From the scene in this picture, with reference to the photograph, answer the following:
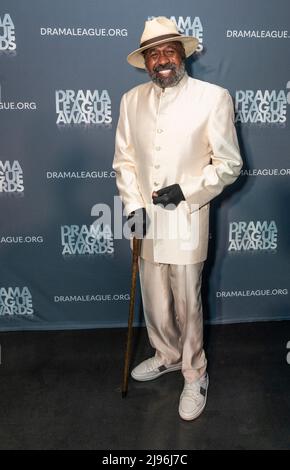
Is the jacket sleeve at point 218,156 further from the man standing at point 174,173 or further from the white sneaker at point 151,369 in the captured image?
the white sneaker at point 151,369

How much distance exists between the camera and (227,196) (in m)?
3.00

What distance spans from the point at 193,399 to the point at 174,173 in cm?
115

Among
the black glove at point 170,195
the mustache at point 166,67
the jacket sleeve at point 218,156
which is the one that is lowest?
the black glove at point 170,195

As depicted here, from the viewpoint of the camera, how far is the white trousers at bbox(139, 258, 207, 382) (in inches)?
92.0

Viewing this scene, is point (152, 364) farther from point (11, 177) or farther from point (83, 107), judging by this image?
point (83, 107)

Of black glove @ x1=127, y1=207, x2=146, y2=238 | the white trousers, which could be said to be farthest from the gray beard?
the white trousers

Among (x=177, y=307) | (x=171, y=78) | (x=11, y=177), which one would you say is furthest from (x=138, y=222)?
(x=11, y=177)

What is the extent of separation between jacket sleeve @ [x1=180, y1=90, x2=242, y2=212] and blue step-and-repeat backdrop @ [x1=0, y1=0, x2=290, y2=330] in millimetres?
738

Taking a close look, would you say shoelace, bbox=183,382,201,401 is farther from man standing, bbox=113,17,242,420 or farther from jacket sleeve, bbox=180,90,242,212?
jacket sleeve, bbox=180,90,242,212

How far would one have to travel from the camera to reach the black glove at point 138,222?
2.27 meters

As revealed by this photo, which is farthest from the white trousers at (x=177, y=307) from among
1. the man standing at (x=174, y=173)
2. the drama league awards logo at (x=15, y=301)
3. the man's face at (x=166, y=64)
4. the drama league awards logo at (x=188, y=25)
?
the drama league awards logo at (x=188, y=25)

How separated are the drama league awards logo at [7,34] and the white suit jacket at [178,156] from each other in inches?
34.0

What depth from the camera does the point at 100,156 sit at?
289cm
